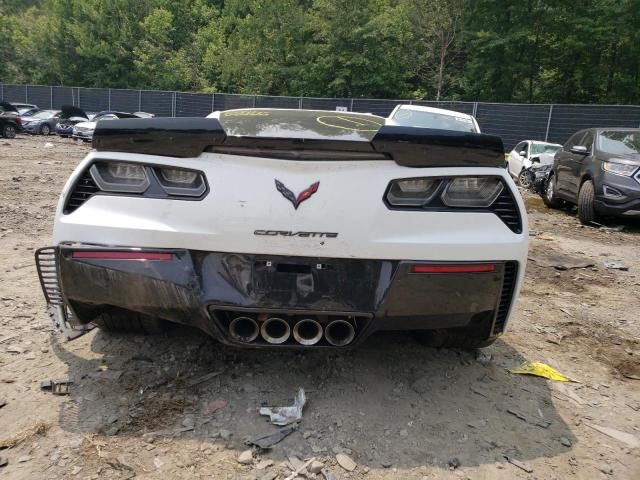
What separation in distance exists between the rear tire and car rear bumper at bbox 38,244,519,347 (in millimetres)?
477

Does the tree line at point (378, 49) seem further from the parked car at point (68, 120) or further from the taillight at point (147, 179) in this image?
the taillight at point (147, 179)

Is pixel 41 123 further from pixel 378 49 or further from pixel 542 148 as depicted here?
pixel 542 148

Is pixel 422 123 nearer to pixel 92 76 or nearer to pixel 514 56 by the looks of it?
pixel 514 56

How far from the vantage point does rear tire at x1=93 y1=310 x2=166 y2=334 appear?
8.64ft

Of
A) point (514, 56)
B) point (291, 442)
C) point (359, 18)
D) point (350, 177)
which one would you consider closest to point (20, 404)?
point (291, 442)

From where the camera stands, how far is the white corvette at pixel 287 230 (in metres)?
2.07

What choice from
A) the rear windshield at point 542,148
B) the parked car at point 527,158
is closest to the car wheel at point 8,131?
the parked car at point 527,158

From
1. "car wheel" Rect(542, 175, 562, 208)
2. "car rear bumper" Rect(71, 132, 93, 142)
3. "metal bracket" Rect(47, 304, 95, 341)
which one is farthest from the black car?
"car rear bumper" Rect(71, 132, 93, 142)

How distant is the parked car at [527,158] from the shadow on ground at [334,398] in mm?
11403

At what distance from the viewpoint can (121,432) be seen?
2086mm

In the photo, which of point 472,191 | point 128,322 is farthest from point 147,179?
point 472,191

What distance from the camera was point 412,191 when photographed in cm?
219

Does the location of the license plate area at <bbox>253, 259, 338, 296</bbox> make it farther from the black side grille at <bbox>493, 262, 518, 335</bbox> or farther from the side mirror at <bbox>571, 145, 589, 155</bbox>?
the side mirror at <bbox>571, 145, 589, 155</bbox>

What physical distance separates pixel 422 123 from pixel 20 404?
26.3 feet
